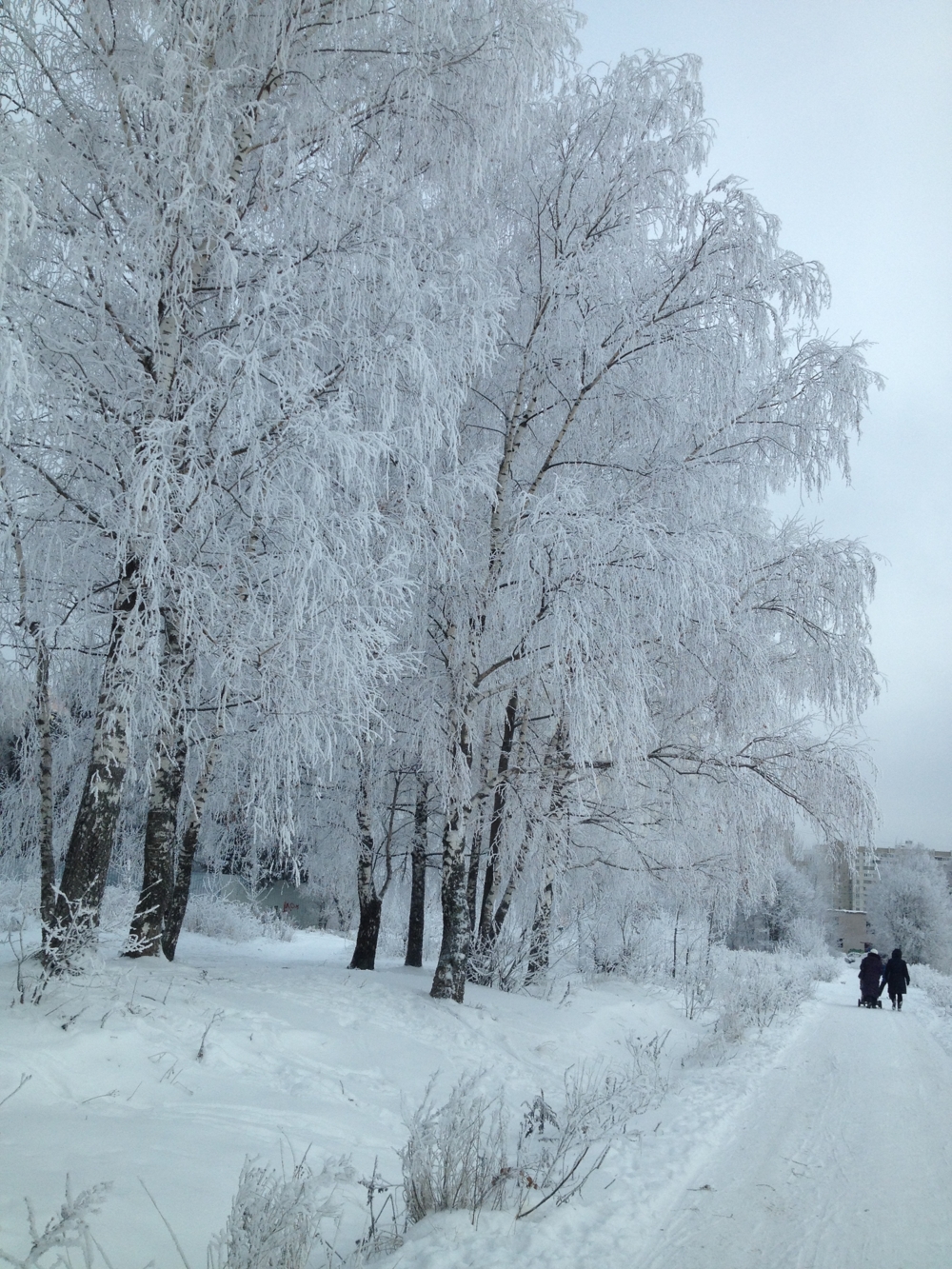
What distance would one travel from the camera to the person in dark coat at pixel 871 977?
14.5m

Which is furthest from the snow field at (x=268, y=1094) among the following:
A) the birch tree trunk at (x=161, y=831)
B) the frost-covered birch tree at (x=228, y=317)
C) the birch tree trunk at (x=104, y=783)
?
the frost-covered birch tree at (x=228, y=317)

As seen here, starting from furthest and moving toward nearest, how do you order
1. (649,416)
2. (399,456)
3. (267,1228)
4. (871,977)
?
(871,977) < (649,416) < (399,456) < (267,1228)

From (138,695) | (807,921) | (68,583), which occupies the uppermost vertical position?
(68,583)

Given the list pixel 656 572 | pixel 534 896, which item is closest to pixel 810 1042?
pixel 534 896

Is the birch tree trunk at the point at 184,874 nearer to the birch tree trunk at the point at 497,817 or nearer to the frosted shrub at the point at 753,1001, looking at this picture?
the birch tree trunk at the point at 497,817

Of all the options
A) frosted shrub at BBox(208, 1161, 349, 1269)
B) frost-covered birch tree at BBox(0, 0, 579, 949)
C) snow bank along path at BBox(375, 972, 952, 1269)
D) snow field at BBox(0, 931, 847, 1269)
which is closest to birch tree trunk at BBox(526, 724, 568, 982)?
snow field at BBox(0, 931, 847, 1269)

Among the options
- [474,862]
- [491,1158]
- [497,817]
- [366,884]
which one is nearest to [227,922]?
[366,884]

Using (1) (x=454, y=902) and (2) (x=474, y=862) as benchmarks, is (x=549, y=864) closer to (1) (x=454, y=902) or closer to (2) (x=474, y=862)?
(1) (x=454, y=902)

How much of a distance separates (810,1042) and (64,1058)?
8298 mm

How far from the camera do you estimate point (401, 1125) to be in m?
4.43

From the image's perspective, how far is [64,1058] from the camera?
12.5ft

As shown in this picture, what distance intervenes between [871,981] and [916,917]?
3324 cm

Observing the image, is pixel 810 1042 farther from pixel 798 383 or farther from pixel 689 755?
pixel 798 383

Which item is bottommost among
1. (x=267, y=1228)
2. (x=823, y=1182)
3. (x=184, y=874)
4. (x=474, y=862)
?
(x=823, y=1182)
